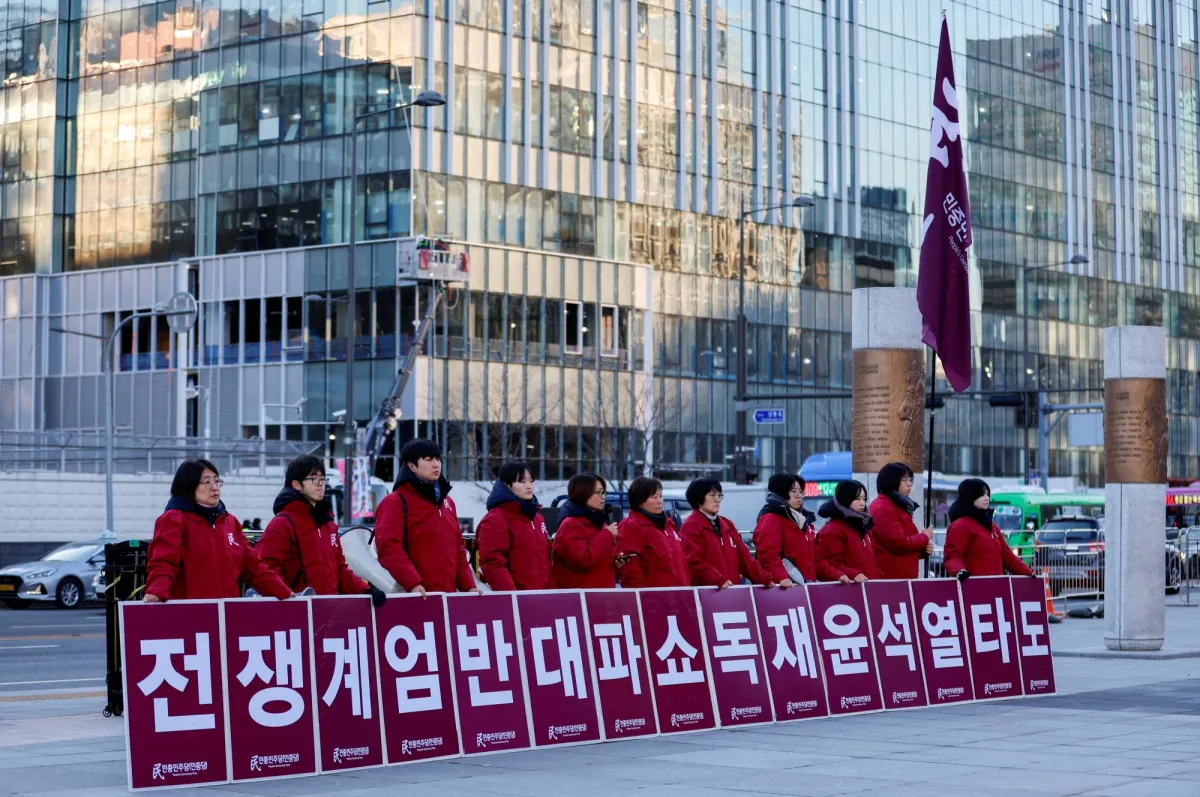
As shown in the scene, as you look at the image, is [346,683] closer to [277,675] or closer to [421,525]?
[277,675]

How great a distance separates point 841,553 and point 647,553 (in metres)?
2.15

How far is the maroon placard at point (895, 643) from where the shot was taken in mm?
14953

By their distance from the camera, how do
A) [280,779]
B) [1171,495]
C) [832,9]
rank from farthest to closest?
[832,9] → [1171,495] → [280,779]

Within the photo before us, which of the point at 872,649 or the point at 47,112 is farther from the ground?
the point at 47,112

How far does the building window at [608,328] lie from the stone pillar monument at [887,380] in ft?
150

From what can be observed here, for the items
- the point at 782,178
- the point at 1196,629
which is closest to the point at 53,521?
the point at 1196,629

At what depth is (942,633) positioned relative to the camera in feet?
51.2

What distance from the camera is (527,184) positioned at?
63.1m

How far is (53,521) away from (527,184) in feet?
77.8

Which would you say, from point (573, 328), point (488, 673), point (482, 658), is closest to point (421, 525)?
point (482, 658)

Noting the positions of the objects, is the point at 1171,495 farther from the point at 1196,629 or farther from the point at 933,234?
the point at 933,234

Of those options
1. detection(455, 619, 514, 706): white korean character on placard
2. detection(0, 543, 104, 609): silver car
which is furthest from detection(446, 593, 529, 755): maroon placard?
detection(0, 543, 104, 609): silver car

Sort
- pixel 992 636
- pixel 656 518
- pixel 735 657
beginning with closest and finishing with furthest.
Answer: pixel 735 657, pixel 656 518, pixel 992 636

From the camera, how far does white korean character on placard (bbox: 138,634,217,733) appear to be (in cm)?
1052
